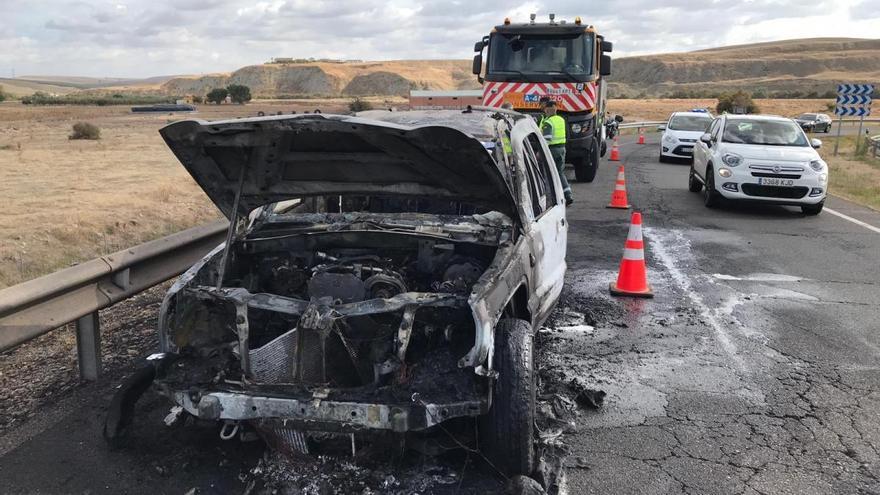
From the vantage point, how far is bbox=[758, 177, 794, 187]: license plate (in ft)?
39.4

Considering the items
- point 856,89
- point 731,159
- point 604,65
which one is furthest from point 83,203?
point 856,89

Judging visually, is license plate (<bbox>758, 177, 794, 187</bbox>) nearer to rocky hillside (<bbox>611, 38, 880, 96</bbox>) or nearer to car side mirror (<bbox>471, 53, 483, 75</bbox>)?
car side mirror (<bbox>471, 53, 483, 75</bbox>)

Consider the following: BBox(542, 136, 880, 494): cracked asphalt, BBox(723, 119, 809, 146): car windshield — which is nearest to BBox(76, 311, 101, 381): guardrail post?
BBox(542, 136, 880, 494): cracked asphalt

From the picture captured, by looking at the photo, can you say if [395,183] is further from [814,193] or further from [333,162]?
[814,193]

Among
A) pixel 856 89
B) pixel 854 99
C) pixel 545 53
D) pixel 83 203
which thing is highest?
pixel 545 53

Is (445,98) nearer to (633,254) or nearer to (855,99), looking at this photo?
(855,99)

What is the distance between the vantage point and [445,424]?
3803mm

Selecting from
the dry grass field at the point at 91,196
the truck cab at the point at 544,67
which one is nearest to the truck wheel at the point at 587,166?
the truck cab at the point at 544,67

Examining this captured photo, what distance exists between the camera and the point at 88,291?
4617 mm

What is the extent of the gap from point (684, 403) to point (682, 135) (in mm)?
18247

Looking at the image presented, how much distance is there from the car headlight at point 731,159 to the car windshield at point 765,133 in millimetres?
817

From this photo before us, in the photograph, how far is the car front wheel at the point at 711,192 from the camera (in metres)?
12.9

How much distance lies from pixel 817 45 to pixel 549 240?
185145 millimetres

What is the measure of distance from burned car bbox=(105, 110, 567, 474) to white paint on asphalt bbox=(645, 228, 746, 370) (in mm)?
1752
